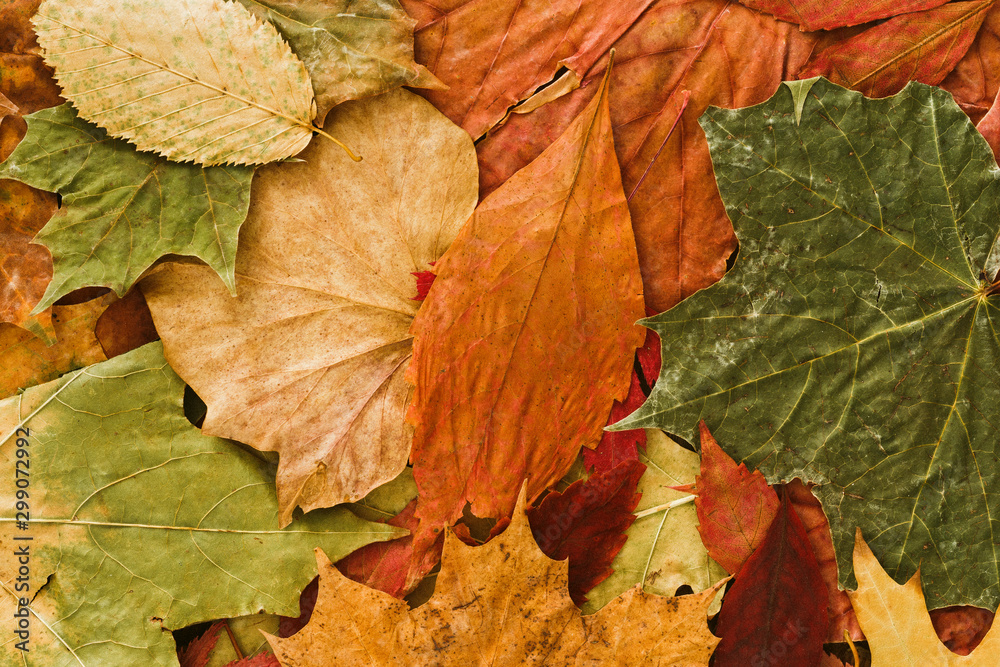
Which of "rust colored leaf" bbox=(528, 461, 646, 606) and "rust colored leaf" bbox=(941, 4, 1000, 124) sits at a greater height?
"rust colored leaf" bbox=(941, 4, 1000, 124)

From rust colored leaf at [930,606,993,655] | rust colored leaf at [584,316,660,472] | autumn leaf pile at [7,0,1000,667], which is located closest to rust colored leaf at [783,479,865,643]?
autumn leaf pile at [7,0,1000,667]

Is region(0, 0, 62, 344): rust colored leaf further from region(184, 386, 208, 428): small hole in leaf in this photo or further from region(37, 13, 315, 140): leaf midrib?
region(184, 386, 208, 428): small hole in leaf

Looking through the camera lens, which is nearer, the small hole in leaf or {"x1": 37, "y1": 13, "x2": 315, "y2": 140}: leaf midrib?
{"x1": 37, "y1": 13, "x2": 315, "y2": 140}: leaf midrib

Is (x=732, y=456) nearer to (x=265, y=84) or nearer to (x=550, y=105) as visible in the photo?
(x=550, y=105)

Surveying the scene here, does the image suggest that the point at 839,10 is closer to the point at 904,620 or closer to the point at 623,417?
the point at 623,417

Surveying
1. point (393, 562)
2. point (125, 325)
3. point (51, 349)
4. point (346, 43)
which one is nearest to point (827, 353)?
point (393, 562)

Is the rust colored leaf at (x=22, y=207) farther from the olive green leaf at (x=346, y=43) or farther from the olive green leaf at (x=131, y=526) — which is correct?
the olive green leaf at (x=346, y=43)

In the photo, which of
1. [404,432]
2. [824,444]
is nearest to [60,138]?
[404,432]
